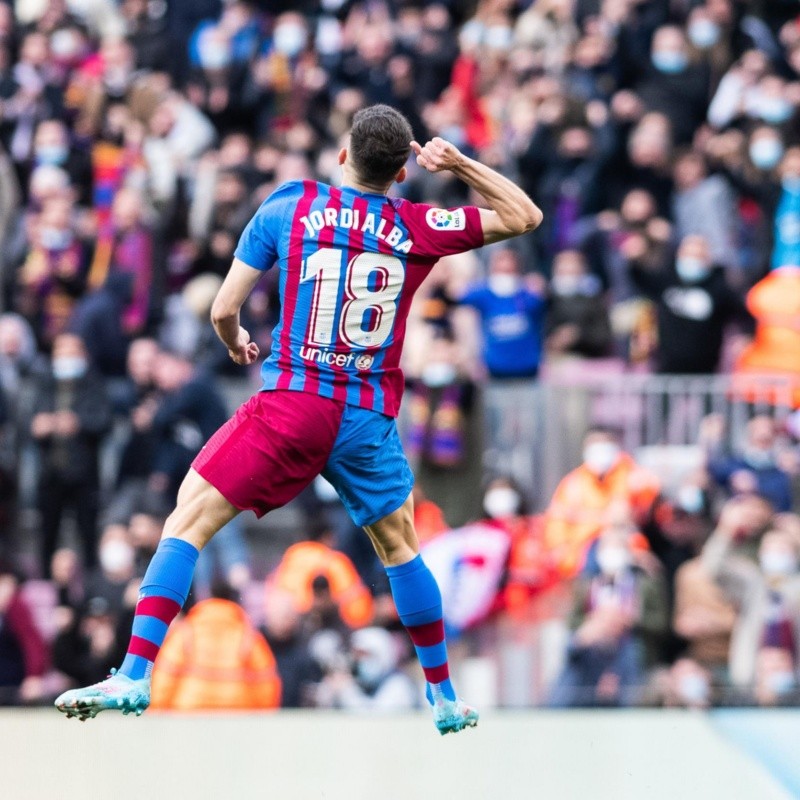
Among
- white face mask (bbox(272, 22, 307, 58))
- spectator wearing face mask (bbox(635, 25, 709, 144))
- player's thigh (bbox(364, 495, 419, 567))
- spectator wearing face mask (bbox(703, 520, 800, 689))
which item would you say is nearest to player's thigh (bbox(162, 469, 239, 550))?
player's thigh (bbox(364, 495, 419, 567))

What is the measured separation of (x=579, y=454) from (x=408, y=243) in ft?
18.0

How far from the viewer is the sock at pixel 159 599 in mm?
6035

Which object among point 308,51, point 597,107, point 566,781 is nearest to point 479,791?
point 566,781

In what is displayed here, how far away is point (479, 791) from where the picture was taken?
22.3 ft

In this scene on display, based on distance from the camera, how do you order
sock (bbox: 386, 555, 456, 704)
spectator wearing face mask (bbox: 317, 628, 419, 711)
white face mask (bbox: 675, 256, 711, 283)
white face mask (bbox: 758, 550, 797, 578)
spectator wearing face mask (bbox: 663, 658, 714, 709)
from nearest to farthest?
sock (bbox: 386, 555, 456, 704) → spectator wearing face mask (bbox: 317, 628, 419, 711) → spectator wearing face mask (bbox: 663, 658, 714, 709) → white face mask (bbox: 758, 550, 797, 578) → white face mask (bbox: 675, 256, 711, 283)

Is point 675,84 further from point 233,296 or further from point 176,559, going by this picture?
point 176,559

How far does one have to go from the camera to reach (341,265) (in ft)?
20.1

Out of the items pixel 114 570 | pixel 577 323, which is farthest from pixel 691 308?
pixel 114 570

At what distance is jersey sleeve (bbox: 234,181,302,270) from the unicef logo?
1.53ft

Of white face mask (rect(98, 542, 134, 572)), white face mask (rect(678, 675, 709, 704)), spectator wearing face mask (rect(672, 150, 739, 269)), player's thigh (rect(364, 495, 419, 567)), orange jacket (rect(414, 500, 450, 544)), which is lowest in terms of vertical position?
white face mask (rect(678, 675, 709, 704))

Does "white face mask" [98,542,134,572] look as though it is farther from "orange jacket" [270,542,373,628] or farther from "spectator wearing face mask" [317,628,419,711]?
"spectator wearing face mask" [317,628,419,711]

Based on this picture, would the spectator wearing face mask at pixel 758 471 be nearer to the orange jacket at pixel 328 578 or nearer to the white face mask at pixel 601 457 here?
the white face mask at pixel 601 457

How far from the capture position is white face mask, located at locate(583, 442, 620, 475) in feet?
36.6

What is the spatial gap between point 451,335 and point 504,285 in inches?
19.4
